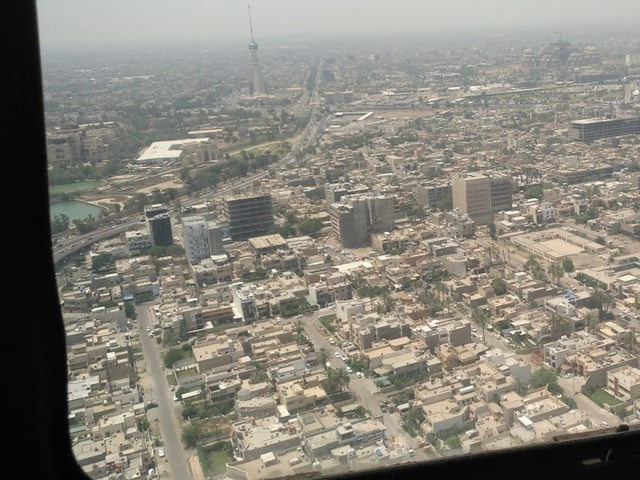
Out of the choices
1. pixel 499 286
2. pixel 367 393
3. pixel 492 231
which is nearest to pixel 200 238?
pixel 367 393

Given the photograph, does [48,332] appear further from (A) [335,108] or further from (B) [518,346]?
(A) [335,108]

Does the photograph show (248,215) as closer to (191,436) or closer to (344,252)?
(344,252)

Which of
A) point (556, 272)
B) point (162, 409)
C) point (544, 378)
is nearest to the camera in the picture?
point (162, 409)

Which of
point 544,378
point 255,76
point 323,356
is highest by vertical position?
point 255,76

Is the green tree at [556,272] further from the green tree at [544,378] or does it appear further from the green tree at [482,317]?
the green tree at [544,378]

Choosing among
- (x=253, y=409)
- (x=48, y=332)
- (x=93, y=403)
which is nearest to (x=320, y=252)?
(x=253, y=409)

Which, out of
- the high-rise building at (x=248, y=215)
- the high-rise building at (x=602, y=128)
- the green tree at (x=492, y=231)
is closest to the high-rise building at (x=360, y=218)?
the high-rise building at (x=248, y=215)

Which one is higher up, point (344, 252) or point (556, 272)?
point (344, 252)
